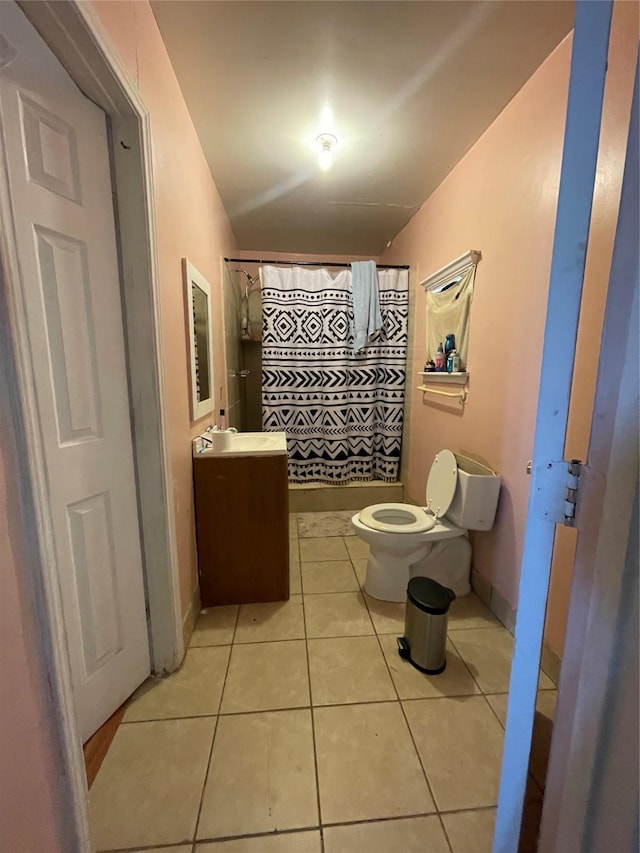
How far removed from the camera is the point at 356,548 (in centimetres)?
241

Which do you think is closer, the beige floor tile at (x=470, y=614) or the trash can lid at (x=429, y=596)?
the trash can lid at (x=429, y=596)

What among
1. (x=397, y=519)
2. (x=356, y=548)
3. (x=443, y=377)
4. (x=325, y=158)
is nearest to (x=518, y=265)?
(x=443, y=377)

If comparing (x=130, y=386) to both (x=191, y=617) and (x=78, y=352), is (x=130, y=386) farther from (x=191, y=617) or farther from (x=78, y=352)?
(x=191, y=617)

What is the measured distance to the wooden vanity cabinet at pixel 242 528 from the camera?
175 cm

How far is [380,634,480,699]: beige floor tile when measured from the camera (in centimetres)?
133

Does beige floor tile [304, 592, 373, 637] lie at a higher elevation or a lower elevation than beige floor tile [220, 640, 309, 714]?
lower

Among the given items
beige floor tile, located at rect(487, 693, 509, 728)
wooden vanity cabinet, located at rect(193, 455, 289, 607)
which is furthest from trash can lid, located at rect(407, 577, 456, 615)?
wooden vanity cabinet, located at rect(193, 455, 289, 607)

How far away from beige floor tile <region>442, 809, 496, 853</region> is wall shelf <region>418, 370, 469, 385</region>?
5.66 ft

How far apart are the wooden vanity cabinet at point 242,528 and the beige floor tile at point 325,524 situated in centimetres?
79

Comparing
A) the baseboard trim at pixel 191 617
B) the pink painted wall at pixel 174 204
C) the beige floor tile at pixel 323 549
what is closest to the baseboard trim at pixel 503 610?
the beige floor tile at pixel 323 549

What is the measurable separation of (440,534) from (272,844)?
4.25ft

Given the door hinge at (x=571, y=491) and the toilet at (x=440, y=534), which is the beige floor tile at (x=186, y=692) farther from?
the door hinge at (x=571, y=491)

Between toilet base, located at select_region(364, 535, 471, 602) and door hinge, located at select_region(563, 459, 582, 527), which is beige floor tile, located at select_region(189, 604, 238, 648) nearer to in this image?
toilet base, located at select_region(364, 535, 471, 602)

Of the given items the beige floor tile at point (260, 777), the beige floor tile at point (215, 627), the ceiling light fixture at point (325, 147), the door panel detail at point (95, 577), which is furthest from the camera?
the ceiling light fixture at point (325, 147)
